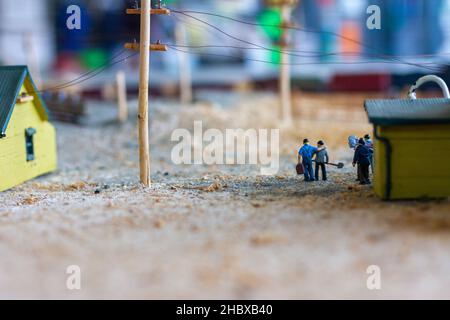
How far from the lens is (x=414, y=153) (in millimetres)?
12961

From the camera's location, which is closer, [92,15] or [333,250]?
[333,250]

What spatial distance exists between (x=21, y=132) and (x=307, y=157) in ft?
25.1

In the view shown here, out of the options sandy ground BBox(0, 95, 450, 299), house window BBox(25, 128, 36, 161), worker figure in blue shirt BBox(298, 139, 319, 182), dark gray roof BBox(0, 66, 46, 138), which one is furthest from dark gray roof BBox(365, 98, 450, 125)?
house window BBox(25, 128, 36, 161)

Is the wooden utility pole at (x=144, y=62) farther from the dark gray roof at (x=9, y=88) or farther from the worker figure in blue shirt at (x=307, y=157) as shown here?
the worker figure in blue shirt at (x=307, y=157)

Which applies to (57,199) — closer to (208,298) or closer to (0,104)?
(0,104)

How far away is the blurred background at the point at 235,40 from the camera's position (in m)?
37.6

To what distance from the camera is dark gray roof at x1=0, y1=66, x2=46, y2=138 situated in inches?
617

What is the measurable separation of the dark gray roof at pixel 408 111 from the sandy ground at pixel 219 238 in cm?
167

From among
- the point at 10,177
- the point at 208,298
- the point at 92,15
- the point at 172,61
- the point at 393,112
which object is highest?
the point at 92,15

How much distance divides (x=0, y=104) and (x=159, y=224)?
21.5ft

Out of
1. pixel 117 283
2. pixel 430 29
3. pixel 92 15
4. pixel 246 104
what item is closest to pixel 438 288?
pixel 117 283

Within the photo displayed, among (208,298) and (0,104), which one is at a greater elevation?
(0,104)

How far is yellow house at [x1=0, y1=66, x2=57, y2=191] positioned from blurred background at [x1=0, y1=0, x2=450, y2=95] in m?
18.0

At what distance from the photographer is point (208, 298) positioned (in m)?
8.88
